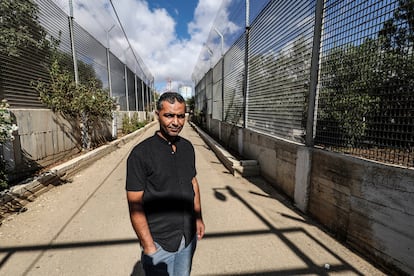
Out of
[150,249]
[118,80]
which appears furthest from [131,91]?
[150,249]

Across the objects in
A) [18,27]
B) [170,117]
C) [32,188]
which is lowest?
[32,188]

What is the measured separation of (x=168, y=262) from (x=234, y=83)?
8514 millimetres

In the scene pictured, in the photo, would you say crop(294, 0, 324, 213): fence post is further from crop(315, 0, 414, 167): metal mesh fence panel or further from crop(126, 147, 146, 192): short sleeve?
crop(126, 147, 146, 192): short sleeve

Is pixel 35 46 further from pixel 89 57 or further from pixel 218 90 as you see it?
pixel 218 90

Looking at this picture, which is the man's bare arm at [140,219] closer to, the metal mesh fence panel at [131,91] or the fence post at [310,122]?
the fence post at [310,122]

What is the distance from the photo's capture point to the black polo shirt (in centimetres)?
141

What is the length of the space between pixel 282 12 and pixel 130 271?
18.5ft

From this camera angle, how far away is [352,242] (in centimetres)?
282

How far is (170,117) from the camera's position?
153 centimetres

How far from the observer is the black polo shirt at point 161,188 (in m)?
1.41

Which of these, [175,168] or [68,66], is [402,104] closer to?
[175,168]


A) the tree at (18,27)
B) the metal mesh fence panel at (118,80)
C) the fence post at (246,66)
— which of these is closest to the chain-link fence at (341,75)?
the fence post at (246,66)

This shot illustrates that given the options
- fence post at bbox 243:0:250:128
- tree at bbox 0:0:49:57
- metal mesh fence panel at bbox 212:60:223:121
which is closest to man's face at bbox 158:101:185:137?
tree at bbox 0:0:49:57

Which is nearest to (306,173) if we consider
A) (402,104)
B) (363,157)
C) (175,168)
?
(363,157)
